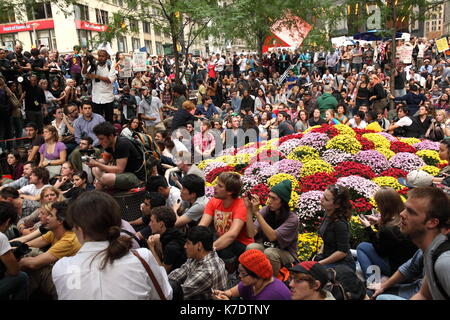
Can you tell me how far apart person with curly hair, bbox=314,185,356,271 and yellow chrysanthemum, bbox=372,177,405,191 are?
272 centimetres

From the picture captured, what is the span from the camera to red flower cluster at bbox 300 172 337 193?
24.3 ft

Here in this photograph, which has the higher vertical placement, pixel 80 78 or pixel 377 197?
pixel 80 78

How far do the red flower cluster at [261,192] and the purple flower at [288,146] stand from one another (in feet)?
5.70

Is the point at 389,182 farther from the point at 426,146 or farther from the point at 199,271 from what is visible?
the point at 199,271

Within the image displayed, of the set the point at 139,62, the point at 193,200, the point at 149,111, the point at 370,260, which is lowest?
the point at 370,260

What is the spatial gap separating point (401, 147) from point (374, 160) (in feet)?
4.62

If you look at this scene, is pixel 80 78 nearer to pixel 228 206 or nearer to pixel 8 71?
pixel 8 71

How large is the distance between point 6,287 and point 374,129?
9.40 m

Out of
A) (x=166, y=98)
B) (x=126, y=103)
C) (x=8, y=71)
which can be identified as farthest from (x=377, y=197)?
(x=166, y=98)

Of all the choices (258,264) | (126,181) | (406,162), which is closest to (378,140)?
(406,162)

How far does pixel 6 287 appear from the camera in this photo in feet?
13.7

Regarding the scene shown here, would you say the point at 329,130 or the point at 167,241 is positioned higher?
the point at 329,130

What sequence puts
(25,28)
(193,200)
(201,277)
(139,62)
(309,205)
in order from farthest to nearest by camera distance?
(25,28) < (139,62) < (309,205) < (193,200) < (201,277)

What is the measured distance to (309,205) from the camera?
6793 millimetres
